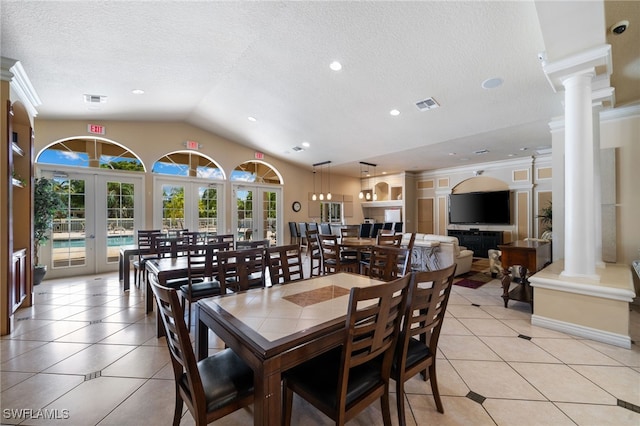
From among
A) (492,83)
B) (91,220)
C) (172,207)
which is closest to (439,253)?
(492,83)

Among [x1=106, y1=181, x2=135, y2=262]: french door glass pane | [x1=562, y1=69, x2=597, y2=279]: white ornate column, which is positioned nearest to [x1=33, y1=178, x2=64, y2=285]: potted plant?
[x1=106, y1=181, x2=135, y2=262]: french door glass pane

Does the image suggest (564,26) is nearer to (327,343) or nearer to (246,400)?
(327,343)

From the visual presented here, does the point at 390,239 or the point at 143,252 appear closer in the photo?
the point at 390,239

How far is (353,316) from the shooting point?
3.74 feet

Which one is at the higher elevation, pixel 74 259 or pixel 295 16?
pixel 295 16

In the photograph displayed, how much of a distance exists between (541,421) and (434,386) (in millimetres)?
646

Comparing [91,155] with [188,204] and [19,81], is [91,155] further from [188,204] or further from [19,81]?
[19,81]

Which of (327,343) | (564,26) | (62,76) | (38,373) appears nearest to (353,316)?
(327,343)

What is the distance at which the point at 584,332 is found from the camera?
2.66 meters

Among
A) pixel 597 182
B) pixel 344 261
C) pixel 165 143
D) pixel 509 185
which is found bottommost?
pixel 344 261

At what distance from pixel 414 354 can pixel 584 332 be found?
2319mm

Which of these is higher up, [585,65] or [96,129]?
[96,129]

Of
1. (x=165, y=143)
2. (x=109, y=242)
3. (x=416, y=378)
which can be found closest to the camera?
(x=416, y=378)

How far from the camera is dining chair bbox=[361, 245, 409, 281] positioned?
272 cm
